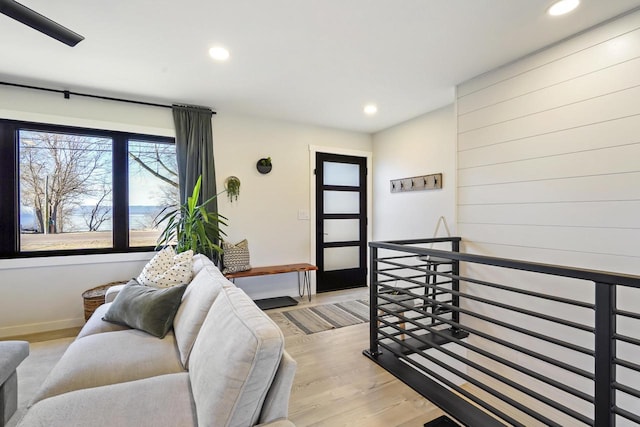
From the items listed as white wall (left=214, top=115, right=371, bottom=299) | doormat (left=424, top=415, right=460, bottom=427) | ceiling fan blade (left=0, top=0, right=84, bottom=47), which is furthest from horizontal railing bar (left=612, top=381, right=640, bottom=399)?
white wall (left=214, top=115, right=371, bottom=299)

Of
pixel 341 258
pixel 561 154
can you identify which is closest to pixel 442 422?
pixel 561 154

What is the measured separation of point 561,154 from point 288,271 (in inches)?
119

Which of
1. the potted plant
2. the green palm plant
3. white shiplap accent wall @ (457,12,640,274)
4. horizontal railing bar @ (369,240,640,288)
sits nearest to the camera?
horizontal railing bar @ (369,240,640,288)

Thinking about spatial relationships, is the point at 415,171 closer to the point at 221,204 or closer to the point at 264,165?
the point at 264,165

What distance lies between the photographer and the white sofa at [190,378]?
106 cm

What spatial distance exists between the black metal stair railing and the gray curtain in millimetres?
2242

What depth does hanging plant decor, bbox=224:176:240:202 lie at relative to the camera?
3.80 metres

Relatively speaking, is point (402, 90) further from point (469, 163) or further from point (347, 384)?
point (347, 384)

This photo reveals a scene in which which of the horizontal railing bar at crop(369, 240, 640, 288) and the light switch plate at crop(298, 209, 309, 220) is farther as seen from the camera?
the light switch plate at crop(298, 209, 309, 220)

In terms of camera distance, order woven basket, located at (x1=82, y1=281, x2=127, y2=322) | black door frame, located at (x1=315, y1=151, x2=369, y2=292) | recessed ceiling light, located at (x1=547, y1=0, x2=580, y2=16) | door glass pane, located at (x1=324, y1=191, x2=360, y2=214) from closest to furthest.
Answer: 1. recessed ceiling light, located at (x1=547, y1=0, x2=580, y2=16)
2. woven basket, located at (x1=82, y1=281, x2=127, y2=322)
3. black door frame, located at (x1=315, y1=151, x2=369, y2=292)
4. door glass pane, located at (x1=324, y1=191, x2=360, y2=214)

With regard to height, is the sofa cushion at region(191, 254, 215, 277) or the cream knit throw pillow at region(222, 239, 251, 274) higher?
the sofa cushion at region(191, 254, 215, 277)

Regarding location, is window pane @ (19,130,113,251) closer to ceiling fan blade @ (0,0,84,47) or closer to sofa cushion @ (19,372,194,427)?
ceiling fan blade @ (0,0,84,47)

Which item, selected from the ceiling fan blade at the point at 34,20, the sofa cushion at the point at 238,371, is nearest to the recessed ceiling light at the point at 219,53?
the ceiling fan blade at the point at 34,20

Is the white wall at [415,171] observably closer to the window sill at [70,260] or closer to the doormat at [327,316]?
the doormat at [327,316]
